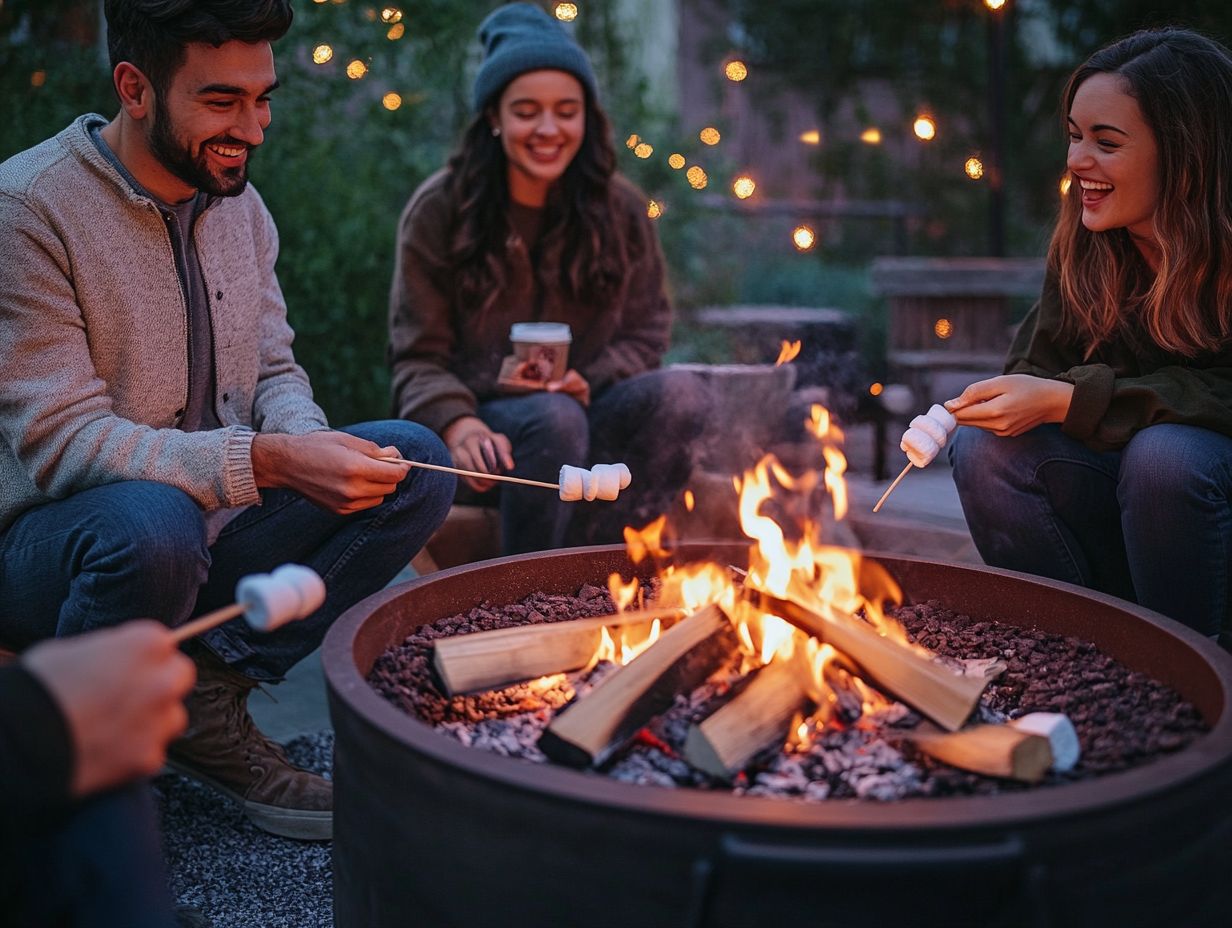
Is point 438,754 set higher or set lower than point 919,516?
higher

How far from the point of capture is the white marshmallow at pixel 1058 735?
1.67 metres

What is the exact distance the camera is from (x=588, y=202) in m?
3.71

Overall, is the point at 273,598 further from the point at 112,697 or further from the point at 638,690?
the point at 638,690

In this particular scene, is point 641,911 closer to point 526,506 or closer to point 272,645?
point 272,645

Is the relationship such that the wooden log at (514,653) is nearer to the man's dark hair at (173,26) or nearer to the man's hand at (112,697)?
the man's hand at (112,697)

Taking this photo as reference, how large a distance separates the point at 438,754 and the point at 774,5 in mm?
10098

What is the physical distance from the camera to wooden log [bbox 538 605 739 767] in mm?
1729

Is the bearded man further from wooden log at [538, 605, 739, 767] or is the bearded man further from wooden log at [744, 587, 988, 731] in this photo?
wooden log at [744, 587, 988, 731]

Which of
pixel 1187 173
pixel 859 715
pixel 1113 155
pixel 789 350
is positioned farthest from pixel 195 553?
pixel 789 350

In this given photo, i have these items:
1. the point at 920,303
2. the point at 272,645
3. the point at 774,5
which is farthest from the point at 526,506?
the point at 774,5

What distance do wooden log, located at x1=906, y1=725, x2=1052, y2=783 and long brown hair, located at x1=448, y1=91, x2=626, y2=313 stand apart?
2.20m

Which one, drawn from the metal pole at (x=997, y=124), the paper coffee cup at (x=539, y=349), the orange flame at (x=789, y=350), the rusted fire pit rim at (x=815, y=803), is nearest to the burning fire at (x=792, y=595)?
the rusted fire pit rim at (x=815, y=803)

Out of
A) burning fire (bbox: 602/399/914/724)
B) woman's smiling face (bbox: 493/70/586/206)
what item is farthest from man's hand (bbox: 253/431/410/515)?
woman's smiling face (bbox: 493/70/586/206)

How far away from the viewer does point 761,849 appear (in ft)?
4.10
